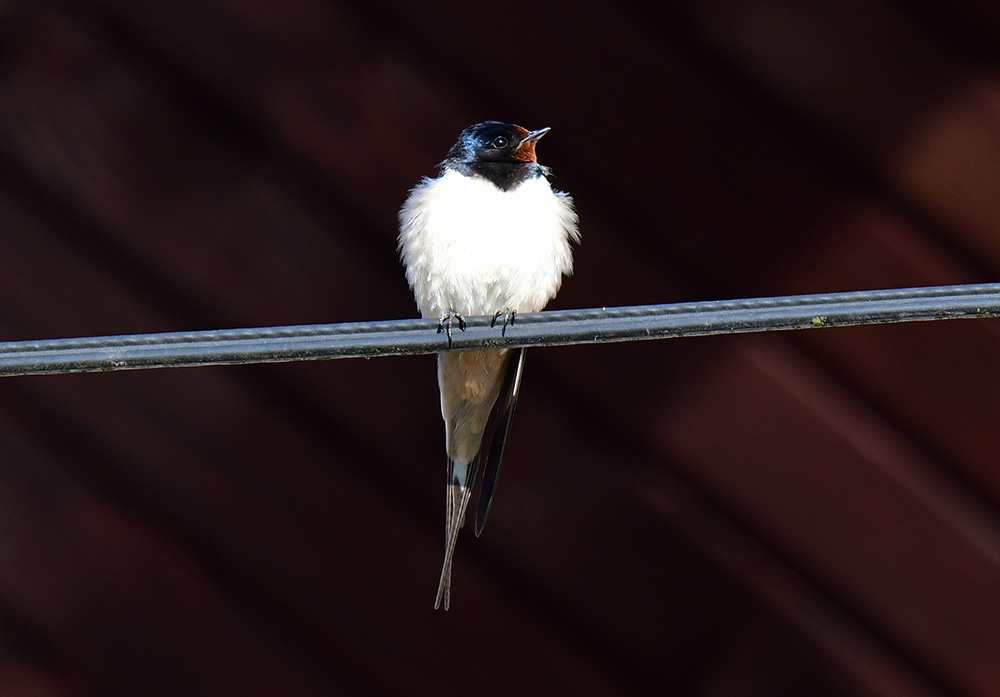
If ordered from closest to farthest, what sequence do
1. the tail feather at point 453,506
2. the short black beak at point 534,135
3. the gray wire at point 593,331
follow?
1. the gray wire at point 593,331
2. the tail feather at point 453,506
3. the short black beak at point 534,135

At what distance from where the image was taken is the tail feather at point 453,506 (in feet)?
8.16

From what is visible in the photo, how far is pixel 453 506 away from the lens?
8.41 ft

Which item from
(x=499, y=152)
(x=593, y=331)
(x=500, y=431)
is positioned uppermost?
(x=499, y=152)

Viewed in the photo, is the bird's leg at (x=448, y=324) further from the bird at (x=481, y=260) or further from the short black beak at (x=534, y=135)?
the short black beak at (x=534, y=135)

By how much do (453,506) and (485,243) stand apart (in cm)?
59

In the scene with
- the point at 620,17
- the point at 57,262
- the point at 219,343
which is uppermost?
the point at 620,17

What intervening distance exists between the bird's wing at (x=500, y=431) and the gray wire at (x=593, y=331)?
3.17ft

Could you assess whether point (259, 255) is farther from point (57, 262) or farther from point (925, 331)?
point (925, 331)

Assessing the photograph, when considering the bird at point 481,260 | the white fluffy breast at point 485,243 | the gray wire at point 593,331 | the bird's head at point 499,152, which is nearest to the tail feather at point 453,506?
the bird at point 481,260

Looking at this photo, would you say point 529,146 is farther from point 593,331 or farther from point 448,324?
point 593,331

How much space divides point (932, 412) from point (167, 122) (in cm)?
194

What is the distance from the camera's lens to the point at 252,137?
2727mm

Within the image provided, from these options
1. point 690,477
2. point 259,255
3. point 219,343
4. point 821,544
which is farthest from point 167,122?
point 821,544

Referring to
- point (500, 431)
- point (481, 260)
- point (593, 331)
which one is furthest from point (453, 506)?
point (593, 331)
